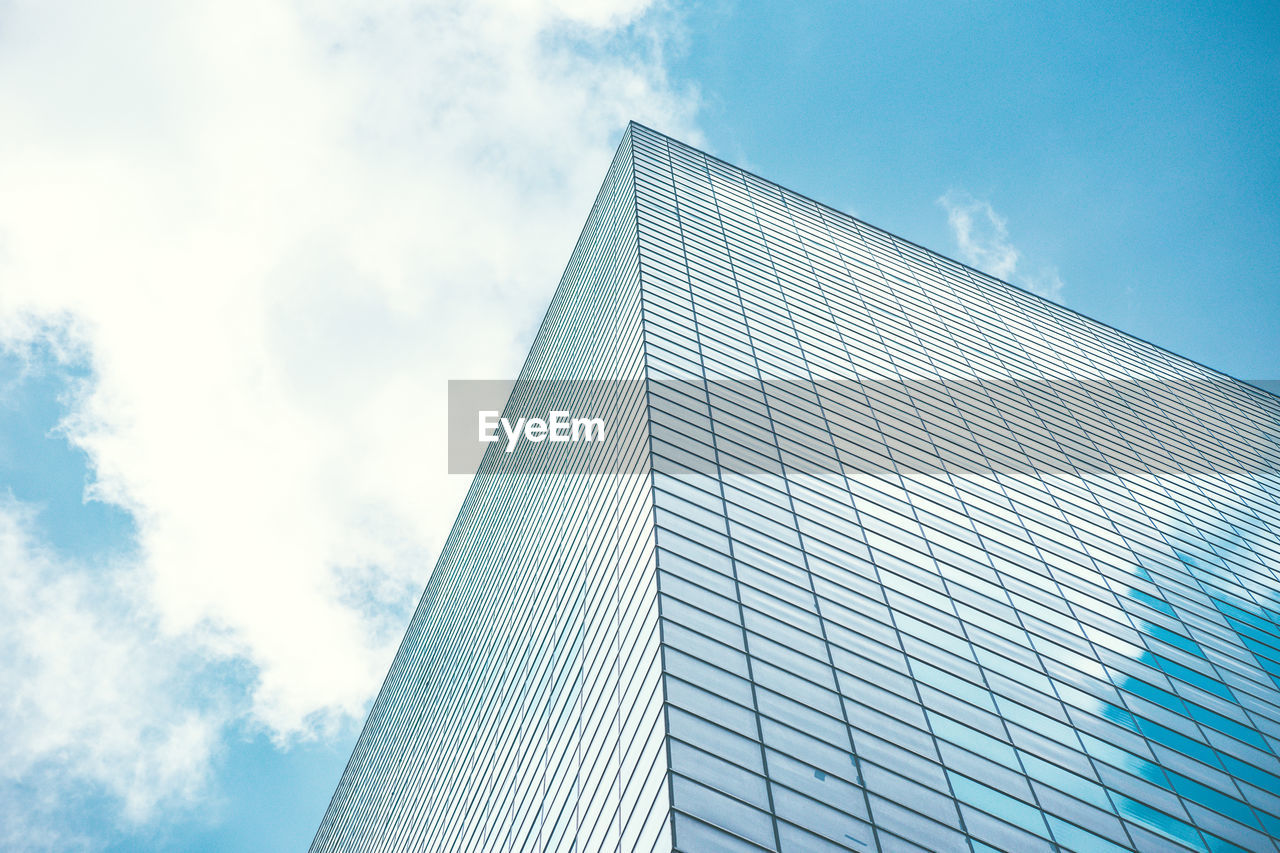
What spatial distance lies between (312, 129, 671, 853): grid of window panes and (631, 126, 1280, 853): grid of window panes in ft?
4.37

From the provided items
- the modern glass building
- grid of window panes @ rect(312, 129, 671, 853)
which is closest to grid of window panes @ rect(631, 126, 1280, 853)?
the modern glass building

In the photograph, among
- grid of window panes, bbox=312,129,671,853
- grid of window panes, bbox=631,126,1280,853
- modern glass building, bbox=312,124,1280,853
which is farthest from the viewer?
grid of window panes, bbox=312,129,671,853

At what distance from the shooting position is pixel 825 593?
93.0ft

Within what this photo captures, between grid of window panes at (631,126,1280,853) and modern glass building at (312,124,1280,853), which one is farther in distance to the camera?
modern glass building at (312,124,1280,853)

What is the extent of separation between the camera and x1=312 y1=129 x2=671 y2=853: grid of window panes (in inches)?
974

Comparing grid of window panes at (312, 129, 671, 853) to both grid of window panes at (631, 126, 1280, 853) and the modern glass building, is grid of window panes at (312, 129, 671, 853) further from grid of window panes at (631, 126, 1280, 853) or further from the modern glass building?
grid of window panes at (631, 126, 1280, 853)

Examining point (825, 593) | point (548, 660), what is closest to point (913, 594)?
point (825, 593)

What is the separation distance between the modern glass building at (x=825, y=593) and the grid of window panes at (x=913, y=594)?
119mm

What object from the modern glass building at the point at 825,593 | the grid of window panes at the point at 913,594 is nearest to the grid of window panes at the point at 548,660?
the modern glass building at the point at 825,593

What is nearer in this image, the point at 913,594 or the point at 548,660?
the point at 913,594

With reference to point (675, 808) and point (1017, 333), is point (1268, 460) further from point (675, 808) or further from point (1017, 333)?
point (675, 808)

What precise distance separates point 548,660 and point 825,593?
1074 cm

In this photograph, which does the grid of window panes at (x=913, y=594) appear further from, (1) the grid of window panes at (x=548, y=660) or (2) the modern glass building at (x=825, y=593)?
(1) the grid of window panes at (x=548, y=660)

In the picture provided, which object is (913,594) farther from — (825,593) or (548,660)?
(548,660)
